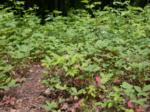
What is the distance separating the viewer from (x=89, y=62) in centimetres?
502

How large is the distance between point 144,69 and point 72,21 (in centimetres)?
453

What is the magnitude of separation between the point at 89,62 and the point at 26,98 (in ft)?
4.06

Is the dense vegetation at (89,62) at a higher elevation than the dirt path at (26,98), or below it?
higher

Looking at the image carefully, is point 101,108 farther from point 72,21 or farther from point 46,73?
point 72,21

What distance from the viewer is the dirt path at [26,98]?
Answer: 4.49 meters

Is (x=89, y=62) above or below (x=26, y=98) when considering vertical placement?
above

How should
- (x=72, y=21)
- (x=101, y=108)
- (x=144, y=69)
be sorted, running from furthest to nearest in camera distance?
(x=72, y=21) → (x=144, y=69) → (x=101, y=108)

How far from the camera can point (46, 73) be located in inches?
199

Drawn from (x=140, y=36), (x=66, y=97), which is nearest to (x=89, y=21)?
(x=140, y=36)

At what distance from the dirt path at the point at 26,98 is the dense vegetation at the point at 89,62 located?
0.17 m

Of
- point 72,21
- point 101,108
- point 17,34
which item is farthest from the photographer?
point 72,21

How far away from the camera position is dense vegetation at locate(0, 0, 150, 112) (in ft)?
13.9

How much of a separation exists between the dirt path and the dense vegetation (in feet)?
0.55

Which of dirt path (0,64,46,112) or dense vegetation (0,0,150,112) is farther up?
dense vegetation (0,0,150,112)
